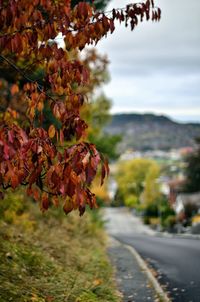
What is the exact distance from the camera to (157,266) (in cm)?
1489

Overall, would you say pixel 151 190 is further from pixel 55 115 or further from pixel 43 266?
pixel 55 115

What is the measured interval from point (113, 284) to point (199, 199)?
54570 millimetres

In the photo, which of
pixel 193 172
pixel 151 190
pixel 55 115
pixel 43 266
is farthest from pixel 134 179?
pixel 55 115

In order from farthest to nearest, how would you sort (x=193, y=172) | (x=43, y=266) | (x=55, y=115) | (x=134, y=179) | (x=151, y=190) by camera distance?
(x=134, y=179) < (x=151, y=190) < (x=193, y=172) < (x=43, y=266) < (x=55, y=115)

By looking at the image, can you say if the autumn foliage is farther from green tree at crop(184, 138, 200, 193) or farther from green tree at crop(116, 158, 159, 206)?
green tree at crop(116, 158, 159, 206)

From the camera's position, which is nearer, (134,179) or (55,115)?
(55,115)

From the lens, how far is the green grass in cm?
775

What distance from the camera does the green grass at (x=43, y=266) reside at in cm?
775

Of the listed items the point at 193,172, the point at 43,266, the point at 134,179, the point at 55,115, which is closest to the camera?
the point at 55,115

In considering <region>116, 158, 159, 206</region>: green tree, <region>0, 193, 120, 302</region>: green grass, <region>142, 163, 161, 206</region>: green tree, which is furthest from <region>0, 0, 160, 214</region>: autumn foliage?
<region>116, 158, 159, 206</region>: green tree

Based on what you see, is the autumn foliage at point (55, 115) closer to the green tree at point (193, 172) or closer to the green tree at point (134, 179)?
the green tree at point (193, 172)

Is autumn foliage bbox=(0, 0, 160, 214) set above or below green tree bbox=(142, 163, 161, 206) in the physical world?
above

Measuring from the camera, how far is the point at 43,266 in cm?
951

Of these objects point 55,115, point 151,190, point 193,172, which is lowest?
point 151,190
